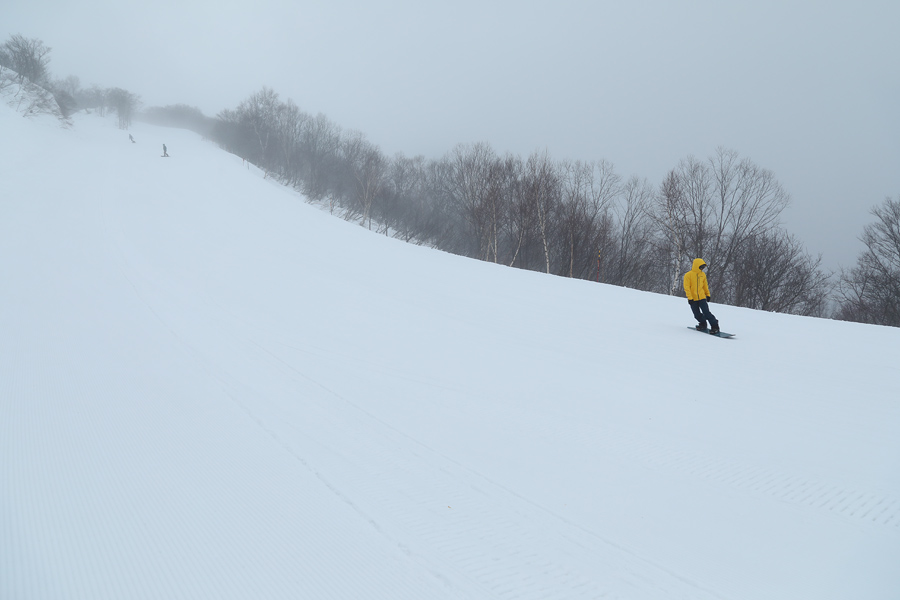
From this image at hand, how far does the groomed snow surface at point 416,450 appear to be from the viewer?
275 cm

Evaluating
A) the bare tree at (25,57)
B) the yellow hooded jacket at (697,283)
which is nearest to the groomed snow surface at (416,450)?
the yellow hooded jacket at (697,283)

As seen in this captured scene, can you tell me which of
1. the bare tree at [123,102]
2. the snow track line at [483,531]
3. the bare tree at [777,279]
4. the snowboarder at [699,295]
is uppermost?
the bare tree at [123,102]

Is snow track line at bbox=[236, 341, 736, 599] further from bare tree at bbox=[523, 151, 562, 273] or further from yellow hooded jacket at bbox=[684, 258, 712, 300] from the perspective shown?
bare tree at bbox=[523, 151, 562, 273]

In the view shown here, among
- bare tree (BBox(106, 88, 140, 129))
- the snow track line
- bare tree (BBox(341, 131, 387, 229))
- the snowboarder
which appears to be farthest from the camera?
bare tree (BBox(106, 88, 140, 129))

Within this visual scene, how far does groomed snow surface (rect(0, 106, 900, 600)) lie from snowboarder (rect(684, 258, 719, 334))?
452 millimetres

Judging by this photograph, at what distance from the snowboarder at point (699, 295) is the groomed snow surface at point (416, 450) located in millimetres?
452

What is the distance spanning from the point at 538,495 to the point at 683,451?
1.82m

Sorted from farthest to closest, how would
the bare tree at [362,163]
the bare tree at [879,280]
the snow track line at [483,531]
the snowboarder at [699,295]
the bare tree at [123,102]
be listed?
the bare tree at [123,102]
the bare tree at [362,163]
the bare tree at [879,280]
the snowboarder at [699,295]
the snow track line at [483,531]

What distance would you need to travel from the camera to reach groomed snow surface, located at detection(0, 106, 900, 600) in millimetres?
2750

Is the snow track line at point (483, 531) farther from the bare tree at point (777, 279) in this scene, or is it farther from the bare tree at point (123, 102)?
the bare tree at point (123, 102)

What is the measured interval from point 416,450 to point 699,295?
25.1 feet

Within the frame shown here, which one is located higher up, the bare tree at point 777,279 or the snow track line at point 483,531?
the bare tree at point 777,279

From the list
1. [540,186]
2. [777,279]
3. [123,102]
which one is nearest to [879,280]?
[777,279]

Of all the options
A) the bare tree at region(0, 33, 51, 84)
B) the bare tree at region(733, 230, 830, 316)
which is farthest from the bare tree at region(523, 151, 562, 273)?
the bare tree at region(0, 33, 51, 84)
